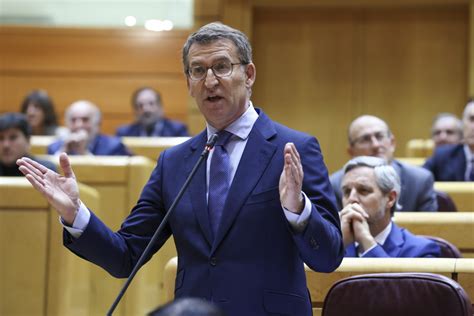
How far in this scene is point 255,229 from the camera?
1.87m

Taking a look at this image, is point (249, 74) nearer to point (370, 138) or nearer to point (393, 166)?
point (393, 166)

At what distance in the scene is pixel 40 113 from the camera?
239 inches

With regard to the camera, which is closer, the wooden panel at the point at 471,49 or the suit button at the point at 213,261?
the suit button at the point at 213,261

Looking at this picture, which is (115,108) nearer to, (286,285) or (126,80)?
(126,80)

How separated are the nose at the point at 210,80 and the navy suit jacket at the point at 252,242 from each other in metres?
0.14

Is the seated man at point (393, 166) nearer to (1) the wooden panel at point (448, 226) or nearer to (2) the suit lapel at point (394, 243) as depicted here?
(1) the wooden panel at point (448, 226)

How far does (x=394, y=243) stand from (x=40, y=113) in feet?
12.0

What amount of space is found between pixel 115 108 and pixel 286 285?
6.15 m

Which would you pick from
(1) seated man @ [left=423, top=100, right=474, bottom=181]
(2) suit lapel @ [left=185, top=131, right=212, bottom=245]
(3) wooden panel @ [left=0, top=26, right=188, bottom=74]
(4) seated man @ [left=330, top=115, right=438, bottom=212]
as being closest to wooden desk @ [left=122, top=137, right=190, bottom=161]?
(4) seated man @ [left=330, top=115, right=438, bottom=212]

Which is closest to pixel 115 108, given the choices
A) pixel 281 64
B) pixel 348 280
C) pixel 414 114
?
pixel 281 64

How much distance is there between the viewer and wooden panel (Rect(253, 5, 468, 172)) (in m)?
6.65

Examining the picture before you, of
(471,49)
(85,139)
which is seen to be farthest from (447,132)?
(85,139)

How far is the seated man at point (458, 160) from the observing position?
15.6ft

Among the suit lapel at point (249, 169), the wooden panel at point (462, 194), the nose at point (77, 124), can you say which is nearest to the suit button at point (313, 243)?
the suit lapel at point (249, 169)
